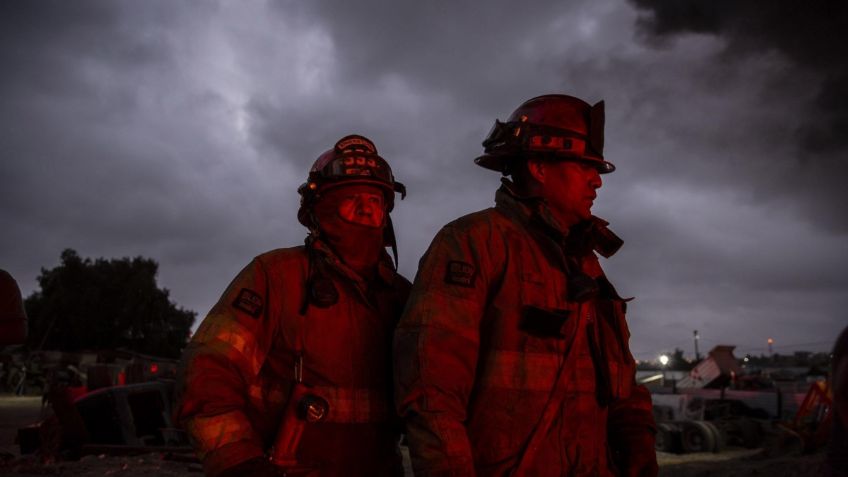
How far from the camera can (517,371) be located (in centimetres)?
247

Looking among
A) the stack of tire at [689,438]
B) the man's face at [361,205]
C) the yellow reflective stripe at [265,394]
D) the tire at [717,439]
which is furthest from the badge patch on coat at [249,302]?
the tire at [717,439]

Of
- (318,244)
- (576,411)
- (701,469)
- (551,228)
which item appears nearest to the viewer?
(576,411)

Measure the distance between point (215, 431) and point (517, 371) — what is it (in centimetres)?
132

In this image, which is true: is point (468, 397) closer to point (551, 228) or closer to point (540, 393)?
point (540, 393)

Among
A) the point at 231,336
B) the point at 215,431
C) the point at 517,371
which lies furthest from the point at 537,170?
the point at 215,431

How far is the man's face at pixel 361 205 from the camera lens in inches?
140

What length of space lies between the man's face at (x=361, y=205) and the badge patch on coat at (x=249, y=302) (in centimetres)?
68

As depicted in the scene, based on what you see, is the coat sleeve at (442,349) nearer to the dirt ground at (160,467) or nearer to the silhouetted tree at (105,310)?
the dirt ground at (160,467)

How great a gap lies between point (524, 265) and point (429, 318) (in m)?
0.50

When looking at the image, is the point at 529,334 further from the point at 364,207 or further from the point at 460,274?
the point at 364,207

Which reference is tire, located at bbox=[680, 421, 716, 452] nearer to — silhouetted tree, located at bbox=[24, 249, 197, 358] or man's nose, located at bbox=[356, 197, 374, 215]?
man's nose, located at bbox=[356, 197, 374, 215]

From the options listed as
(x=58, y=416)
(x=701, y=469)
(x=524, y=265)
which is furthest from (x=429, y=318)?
(x=701, y=469)

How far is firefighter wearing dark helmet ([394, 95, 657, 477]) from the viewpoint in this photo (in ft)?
7.66

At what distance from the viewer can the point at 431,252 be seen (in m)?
2.66
